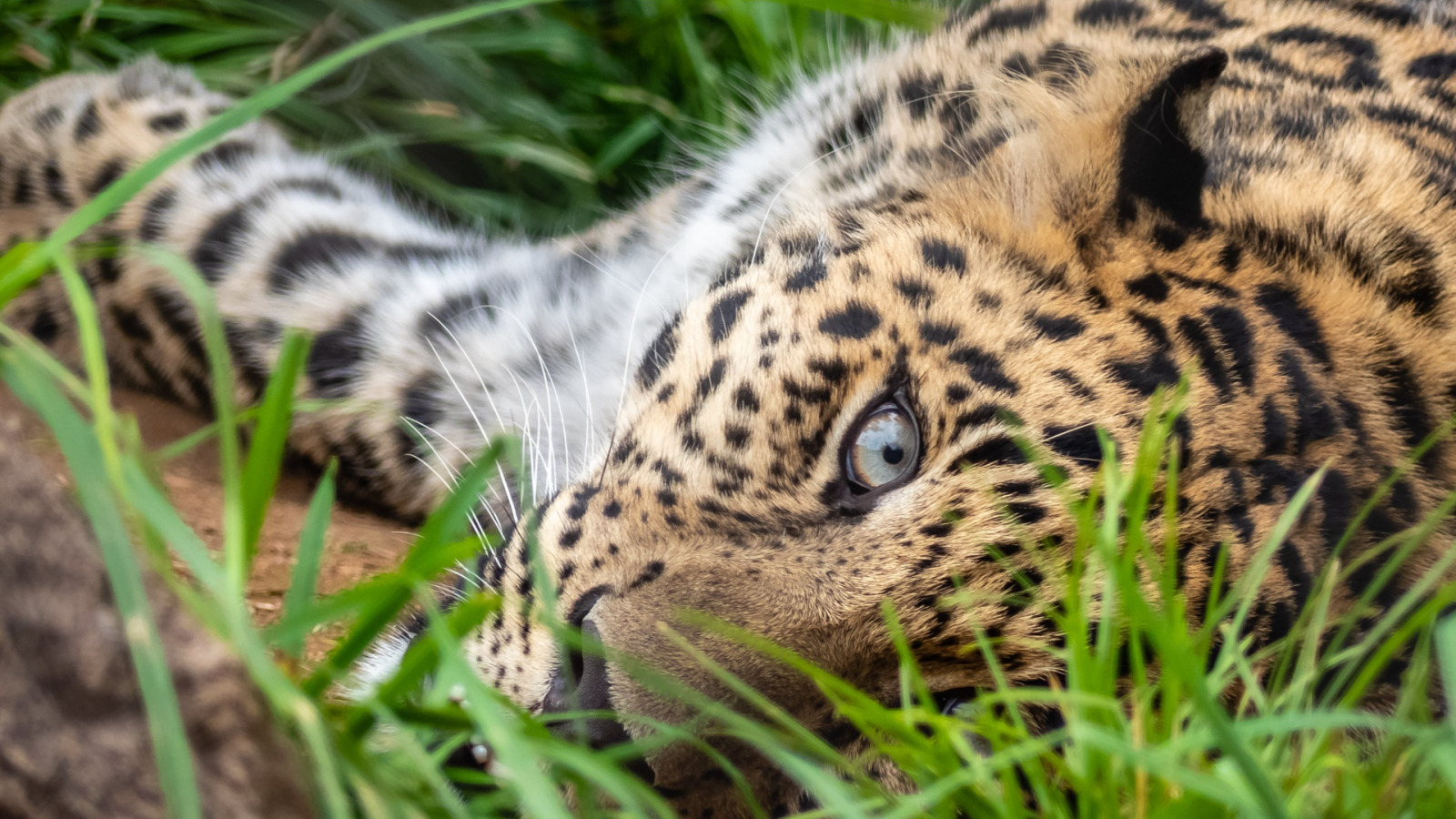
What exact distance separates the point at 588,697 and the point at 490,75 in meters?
3.29

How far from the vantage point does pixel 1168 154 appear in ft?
7.91

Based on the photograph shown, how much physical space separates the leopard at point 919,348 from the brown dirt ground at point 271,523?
10cm

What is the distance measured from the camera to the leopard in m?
2.03

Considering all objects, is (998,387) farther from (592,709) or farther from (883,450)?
(592,709)

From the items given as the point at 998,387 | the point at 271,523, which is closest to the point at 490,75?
the point at 271,523

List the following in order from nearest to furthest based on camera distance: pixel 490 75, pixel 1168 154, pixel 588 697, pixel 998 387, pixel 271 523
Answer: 1. pixel 588 697
2. pixel 998 387
3. pixel 1168 154
4. pixel 271 523
5. pixel 490 75

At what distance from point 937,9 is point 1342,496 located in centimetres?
239

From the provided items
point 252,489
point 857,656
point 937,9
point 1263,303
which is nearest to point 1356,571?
A: point 1263,303

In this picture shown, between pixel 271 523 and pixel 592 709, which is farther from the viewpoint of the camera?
pixel 271 523

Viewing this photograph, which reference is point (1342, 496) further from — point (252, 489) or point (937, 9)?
point (937, 9)

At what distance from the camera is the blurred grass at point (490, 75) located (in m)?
4.34

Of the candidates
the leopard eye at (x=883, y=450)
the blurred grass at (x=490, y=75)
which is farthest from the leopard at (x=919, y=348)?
the blurred grass at (x=490, y=75)

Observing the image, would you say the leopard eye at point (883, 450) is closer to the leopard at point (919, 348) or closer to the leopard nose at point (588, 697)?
the leopard at point (919, 348)

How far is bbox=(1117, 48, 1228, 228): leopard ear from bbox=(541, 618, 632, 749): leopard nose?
1.33 metres
